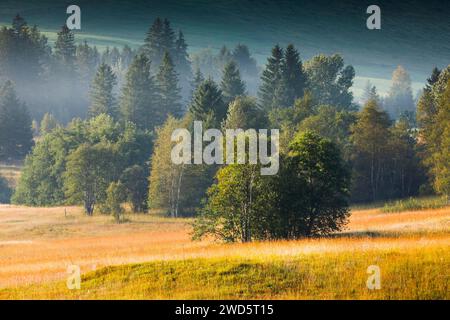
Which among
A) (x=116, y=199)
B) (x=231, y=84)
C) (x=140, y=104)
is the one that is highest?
(x=231, y=84)

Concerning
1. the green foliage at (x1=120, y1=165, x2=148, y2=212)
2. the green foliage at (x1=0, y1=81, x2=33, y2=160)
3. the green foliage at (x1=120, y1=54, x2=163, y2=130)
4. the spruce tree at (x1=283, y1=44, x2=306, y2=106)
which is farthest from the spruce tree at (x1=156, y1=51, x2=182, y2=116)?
the green foliage at (x1=120, y1=165, x2=148, y2=212)

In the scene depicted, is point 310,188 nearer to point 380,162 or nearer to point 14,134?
point 380,162

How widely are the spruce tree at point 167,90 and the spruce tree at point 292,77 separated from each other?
27730 millimetres

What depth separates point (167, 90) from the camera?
17675 centimetres

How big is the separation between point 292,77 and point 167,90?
106 ft

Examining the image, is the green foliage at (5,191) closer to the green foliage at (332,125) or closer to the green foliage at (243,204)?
the green foliage at (332,125)

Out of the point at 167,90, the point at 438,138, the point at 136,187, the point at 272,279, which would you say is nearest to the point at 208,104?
the point at 136,187

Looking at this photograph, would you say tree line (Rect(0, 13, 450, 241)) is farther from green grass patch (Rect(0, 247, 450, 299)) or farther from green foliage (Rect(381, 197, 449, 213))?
green grass patch (Rect(0, 247, 450, 299))

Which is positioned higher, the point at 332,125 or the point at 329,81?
the point at 329,81

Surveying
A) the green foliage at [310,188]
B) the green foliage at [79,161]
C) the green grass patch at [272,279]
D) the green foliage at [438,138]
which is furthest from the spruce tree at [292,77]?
the green grass patch at [272,279]

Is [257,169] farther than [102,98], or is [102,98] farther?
[102,98]

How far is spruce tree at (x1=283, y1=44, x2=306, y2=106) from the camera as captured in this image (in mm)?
164625

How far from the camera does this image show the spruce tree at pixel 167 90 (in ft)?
575
